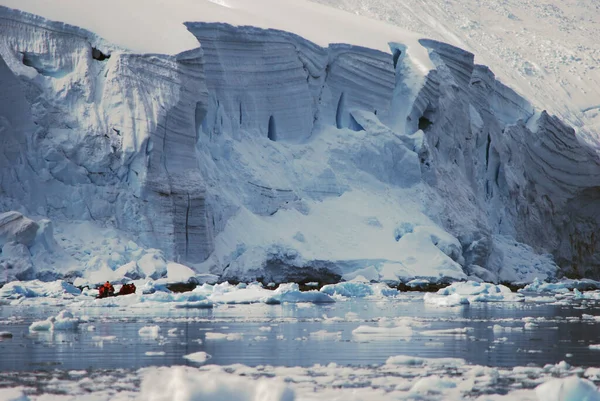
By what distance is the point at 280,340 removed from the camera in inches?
443

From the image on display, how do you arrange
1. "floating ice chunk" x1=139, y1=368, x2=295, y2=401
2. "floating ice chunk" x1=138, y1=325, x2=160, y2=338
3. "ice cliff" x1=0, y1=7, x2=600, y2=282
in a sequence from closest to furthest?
"floating ice chunk" x1=139, y1=368, x2=295, y2=401 < "floating ice chunk" x1=138, y1=325, x2=160, y2=338 < "ice cliff" x1=0, y1=7, x2=600, y2=282

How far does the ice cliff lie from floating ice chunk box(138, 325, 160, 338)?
9.66 m

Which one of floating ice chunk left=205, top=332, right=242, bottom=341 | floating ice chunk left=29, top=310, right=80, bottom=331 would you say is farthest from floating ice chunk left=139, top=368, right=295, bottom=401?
floating ice chunk left=29, top=310, right=80, bottom=331

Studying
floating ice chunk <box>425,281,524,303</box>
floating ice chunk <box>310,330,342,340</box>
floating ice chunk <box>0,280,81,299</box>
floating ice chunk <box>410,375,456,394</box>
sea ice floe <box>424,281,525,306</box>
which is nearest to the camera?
floating ice chunk <box>410,375,456,394</box>

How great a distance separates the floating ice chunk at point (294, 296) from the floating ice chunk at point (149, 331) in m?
6.14

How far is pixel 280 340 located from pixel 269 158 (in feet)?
58.7

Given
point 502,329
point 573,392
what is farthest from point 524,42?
point 573,392

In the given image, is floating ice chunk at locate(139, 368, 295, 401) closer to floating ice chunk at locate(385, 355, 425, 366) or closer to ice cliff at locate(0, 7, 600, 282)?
Result: floating ice chunk at locate(385, 355, 425, 366)

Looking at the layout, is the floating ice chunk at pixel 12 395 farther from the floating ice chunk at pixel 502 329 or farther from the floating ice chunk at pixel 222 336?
the floating ice chunk at pixel 502 329

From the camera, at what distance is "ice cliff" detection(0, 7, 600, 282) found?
23.9 metres

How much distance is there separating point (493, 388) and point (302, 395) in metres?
1.44

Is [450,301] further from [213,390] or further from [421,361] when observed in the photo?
[213,390]

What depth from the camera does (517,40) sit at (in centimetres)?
5922

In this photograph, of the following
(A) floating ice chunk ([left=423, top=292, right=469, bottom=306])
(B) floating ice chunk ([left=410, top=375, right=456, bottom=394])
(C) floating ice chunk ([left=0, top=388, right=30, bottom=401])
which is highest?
(A) floating ice chunk ([left=423, top=292, right=469, bottom=306])
